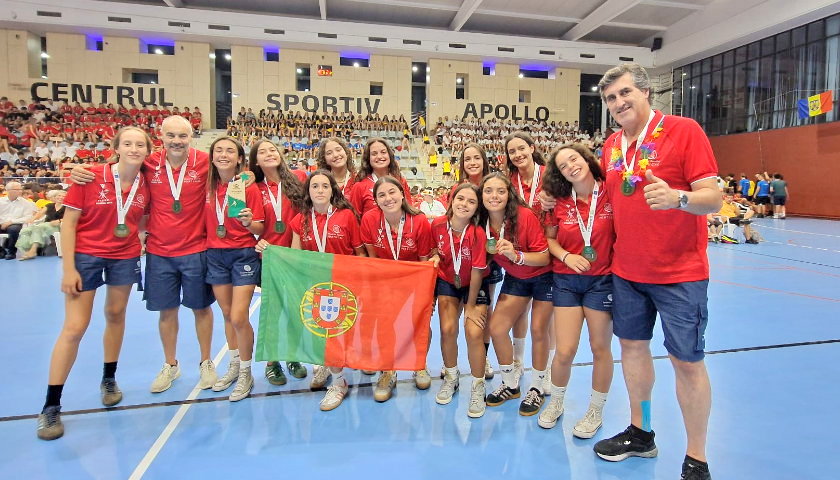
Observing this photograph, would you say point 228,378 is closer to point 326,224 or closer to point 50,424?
point 50,424

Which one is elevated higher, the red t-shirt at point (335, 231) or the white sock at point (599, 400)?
the red t-shirt at point (335, 231)

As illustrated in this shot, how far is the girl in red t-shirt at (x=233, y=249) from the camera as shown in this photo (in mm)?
3273

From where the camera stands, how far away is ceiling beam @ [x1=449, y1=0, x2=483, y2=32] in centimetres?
2019

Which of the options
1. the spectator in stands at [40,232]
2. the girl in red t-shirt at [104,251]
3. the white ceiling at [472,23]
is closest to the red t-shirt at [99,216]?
the girl in red t-shirt at [104,251]

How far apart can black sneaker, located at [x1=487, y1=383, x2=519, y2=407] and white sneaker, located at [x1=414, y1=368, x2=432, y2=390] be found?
0.51 meters

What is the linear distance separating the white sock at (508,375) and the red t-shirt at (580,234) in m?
0.83

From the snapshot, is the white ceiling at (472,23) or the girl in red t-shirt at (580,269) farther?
the white ceiling at (472,23)

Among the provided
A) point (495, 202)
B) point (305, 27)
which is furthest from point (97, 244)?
point (305, 27)

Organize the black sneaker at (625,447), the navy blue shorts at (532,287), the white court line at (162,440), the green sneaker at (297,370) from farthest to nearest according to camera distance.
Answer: the green sneaker at (297,370) < the navy blue shorts at (532,287) < the black sneaker at (625,447) < the white court line at (162,440)

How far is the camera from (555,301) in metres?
2.82

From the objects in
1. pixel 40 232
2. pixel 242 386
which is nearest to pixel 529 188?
pixel 242 386

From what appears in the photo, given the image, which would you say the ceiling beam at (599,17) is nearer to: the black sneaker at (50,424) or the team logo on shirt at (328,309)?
the team logo on shirt at (328,309)

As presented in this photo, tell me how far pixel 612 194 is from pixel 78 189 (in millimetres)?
3364

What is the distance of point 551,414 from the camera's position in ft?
9.44
